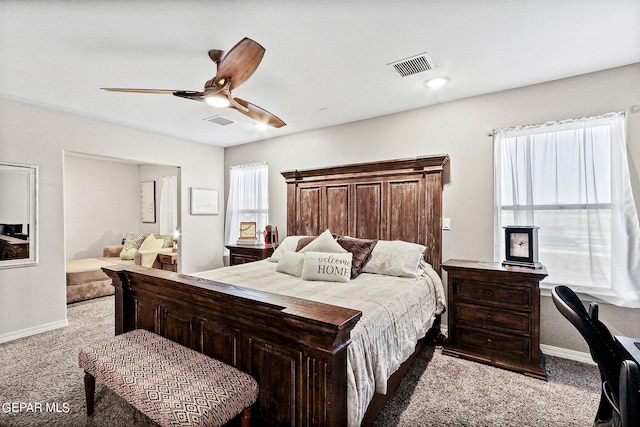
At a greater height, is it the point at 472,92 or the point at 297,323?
the point at 472,92

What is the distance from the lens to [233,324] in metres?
1.81

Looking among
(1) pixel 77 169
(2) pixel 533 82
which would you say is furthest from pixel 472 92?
(1) pixel 77 169

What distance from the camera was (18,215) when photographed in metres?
3.29

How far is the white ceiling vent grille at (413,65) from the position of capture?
2.41 meters

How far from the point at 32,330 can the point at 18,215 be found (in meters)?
1.30

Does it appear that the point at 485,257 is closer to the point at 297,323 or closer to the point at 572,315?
the point at 572,315

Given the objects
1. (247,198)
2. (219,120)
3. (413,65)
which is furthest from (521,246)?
(247,198)

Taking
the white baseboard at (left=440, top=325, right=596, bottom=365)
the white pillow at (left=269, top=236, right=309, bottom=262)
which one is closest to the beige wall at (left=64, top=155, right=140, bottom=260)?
the white pillow at (left=269, top=236, right=309, bottom=262)

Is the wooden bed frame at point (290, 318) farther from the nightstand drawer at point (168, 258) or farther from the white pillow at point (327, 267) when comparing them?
the nightstand drawer at point (168, 258)

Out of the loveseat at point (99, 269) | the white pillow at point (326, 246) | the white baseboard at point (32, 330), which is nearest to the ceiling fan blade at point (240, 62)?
the white pillow at point (326, 246)

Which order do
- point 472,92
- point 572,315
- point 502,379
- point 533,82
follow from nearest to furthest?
point 572,315, point 502,379, point 533,82, point 472,92

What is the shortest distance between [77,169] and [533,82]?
787cm

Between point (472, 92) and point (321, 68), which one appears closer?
point (321, 68)

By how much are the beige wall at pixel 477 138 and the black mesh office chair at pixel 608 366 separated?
62.2 inches
